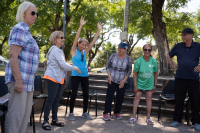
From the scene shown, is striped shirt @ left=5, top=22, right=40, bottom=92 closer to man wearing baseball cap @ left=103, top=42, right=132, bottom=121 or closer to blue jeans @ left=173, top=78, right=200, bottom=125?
man wearing baseball cap @ left=103, top=42, right=132, bottom=121

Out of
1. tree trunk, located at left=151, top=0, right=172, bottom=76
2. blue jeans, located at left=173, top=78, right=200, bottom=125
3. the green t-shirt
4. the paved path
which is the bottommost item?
the paved path

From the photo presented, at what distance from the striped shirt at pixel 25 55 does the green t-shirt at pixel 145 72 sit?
2969 millimetres

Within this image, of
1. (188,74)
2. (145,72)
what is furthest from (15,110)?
(188,74)

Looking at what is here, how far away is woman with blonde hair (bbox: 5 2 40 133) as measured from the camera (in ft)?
8.11

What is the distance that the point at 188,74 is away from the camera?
15.0 ft

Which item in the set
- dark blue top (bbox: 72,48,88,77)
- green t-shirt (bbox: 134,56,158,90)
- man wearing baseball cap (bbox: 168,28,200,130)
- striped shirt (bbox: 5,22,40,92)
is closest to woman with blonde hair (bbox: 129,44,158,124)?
green t-shirt (bbox: 134,56,158,90)

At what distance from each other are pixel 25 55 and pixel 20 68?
7.1 inches

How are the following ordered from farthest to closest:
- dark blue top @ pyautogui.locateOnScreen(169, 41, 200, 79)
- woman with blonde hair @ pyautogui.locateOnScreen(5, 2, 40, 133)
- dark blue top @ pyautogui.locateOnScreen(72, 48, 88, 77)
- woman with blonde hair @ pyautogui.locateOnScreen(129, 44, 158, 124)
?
woman with blonde hair @ pyautogui.locateOnScreen(129, 44, 158, 124) → dark blue top @ pyautogui.locateOnScreen(72, 48, 88, 77) → dark blue top @ pyautogui.locateOnScreen(169, 41, 200, 79) → woman with blonde hair @ pyautogui.locateOnScreen(5, 2, 40, 133)

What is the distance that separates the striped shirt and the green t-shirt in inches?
117

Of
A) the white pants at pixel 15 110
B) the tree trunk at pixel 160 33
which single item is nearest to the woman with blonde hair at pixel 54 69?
the white pants at pixel 15 110

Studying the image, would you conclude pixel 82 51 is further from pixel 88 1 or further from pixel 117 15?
pixel 88 1

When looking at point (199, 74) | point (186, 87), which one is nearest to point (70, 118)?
point (186, 87)

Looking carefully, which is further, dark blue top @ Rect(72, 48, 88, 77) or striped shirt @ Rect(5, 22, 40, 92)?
dark blue top @ Rect(72, 48, 88, 77)

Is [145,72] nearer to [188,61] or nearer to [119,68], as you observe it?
[119,68]
